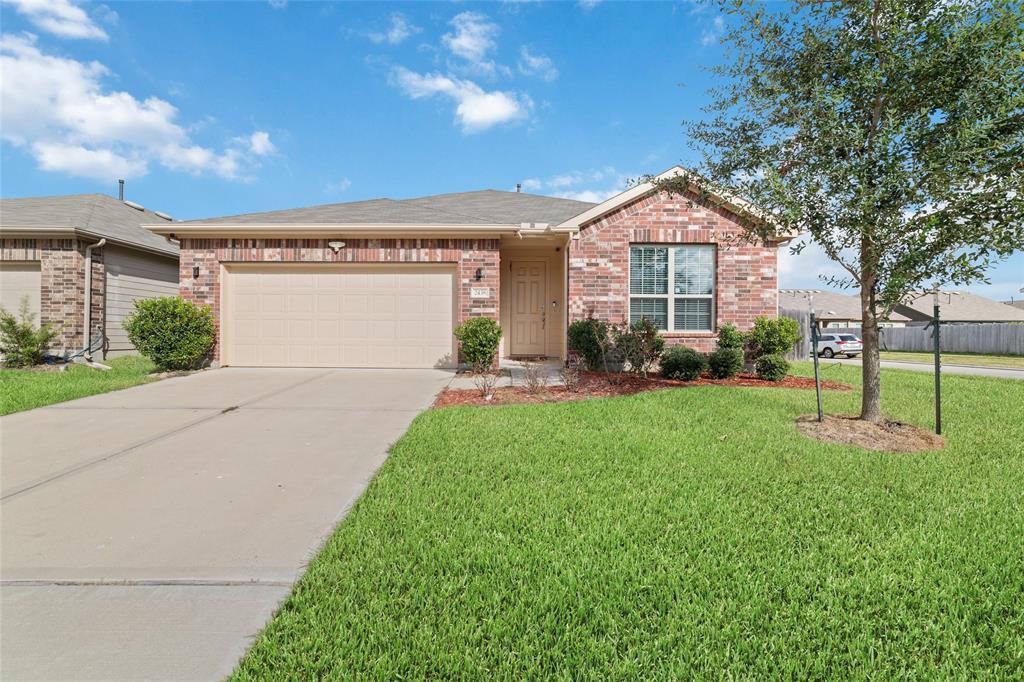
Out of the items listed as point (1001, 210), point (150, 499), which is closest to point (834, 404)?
point (1001, 210)

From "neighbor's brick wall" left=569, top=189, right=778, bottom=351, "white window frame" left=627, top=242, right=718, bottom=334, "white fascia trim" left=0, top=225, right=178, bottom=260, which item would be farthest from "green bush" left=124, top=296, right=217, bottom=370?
"white window frame" left=627, top=242, right=718, bottom=334

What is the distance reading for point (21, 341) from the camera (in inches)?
364

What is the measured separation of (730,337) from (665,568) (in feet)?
25.0

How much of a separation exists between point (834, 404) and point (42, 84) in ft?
56.7

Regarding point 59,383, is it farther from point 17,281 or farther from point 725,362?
point 725,362

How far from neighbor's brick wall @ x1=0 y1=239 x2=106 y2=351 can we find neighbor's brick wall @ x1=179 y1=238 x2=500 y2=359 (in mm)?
2808

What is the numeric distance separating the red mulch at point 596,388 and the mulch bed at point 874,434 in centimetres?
255

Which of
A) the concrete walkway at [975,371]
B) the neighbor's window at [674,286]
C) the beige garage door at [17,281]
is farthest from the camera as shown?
the concrete walkway at [975,371]

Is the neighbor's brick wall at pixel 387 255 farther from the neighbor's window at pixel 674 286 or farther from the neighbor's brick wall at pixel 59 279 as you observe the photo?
the neighbor's window at pixel 674 286

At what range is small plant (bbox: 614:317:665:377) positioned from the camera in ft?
27.3

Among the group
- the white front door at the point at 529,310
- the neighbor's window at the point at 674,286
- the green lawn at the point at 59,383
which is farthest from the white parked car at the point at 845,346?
the green lawn at the point at 59,383

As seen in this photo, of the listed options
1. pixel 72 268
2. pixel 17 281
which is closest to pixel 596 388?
pixel 72 268

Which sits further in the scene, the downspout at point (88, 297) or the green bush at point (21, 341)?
the downspout at point (88, 297)

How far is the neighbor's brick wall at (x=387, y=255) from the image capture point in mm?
9602
